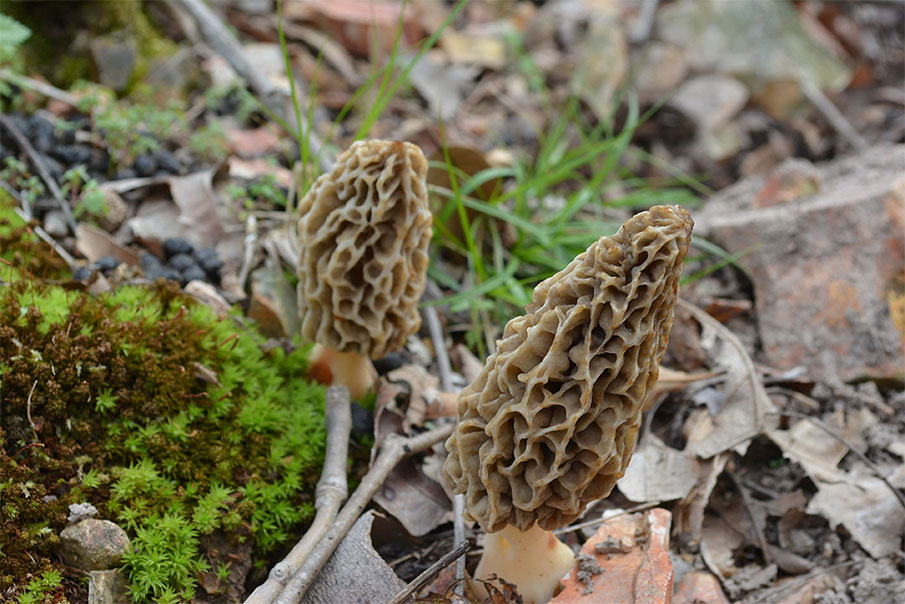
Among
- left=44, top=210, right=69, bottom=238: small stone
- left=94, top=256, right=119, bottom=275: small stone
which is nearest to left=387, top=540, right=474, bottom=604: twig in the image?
left=94, top=256, right=119, bottom=275: small stone

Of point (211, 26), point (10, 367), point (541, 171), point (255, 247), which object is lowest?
point (541, 171)

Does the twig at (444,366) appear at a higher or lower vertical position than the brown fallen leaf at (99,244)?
lower

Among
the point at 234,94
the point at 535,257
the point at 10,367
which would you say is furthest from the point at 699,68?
the point at 10,367

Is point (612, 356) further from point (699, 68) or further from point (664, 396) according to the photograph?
point (699, 68)

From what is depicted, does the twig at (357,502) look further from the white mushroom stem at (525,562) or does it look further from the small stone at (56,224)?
the small stone at (56,224)

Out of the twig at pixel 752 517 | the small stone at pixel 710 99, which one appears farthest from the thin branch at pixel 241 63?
the small stone at pixel 710 99

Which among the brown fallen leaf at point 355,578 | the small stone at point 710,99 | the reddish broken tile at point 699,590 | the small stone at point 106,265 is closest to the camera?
the brown fallen leaf at point 355,578

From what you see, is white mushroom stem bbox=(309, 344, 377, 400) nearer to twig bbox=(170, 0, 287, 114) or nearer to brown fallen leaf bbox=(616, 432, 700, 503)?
brown fallen leaf bbox=(616, 432, 700, 503)

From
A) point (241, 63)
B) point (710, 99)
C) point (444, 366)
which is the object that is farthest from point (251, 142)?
point (710, 99)

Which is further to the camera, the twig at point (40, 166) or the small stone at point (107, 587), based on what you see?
the twig at point (40, 166)
